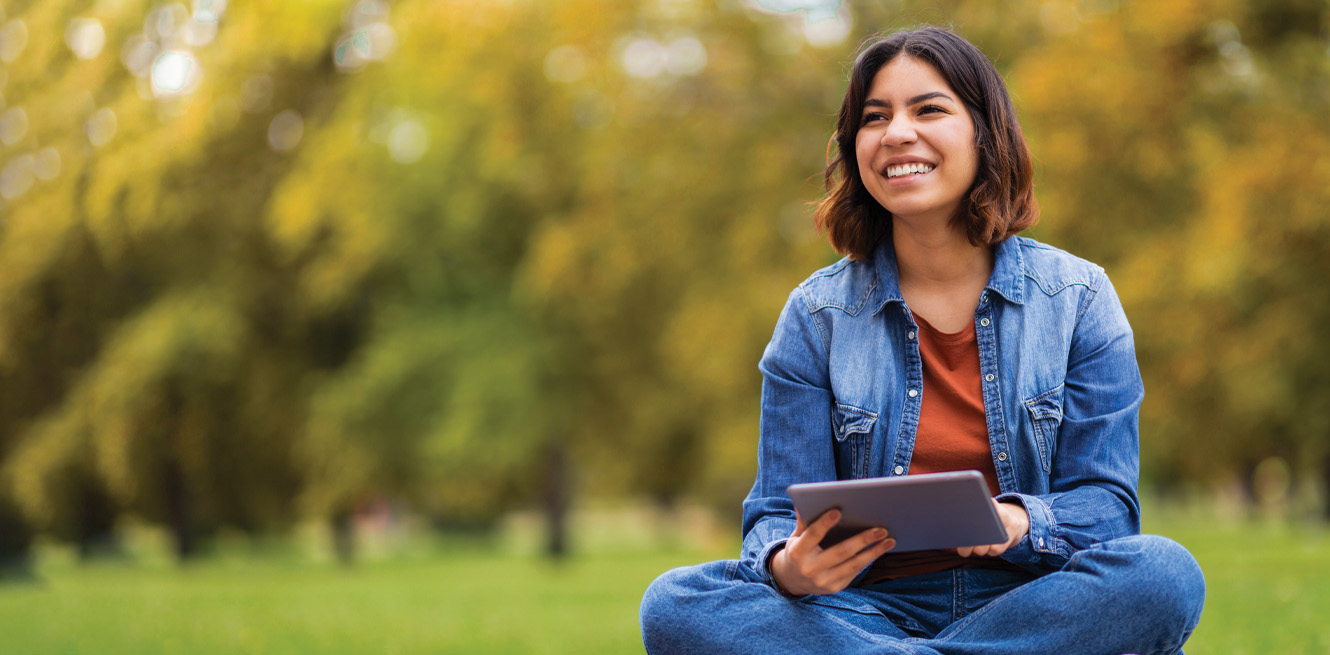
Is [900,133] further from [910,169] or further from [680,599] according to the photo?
A: [680,599]

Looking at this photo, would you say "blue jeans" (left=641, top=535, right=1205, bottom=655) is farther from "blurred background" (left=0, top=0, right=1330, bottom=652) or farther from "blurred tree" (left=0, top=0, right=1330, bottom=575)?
"blurred tree" (left=0, top=0, right=1330, bottom=575)

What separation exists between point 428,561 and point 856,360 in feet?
78.2

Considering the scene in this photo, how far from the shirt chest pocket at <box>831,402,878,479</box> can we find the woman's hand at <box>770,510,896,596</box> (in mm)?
362

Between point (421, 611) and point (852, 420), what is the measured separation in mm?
9034

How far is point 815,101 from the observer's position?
41.6 ft

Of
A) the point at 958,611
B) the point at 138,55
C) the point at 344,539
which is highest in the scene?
the point at 138,55

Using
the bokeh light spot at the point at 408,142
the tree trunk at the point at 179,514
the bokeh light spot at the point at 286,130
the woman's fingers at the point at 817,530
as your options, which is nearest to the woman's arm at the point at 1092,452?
the woman's fingers at the point at 817,530

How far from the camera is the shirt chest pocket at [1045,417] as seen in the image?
102 inches

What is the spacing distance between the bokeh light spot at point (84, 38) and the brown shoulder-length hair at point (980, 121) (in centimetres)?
1617

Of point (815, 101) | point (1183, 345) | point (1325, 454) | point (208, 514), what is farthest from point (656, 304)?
point (1325, 454)

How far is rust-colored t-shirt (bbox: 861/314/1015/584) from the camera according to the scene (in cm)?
263

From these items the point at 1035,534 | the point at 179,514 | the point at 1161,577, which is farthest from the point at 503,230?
the point at 1161,577

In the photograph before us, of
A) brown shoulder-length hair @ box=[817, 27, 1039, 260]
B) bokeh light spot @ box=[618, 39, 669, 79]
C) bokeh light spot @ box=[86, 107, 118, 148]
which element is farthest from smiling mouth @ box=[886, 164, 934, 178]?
bokeh light spot @ box=[86, 107, 118, 148]

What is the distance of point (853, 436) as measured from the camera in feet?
8.95
